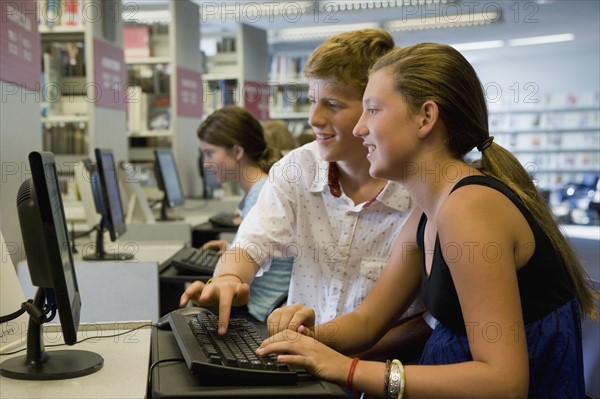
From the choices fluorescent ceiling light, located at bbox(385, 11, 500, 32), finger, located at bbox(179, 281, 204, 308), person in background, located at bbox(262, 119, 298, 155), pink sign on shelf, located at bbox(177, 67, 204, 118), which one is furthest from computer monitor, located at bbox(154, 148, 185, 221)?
fluorescent ceiling light, located at bbox(385, 11, 500, 32)

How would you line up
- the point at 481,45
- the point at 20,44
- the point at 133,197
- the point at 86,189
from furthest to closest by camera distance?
the point at 481,45 < the point at 133,197 < the point at 86,189 < the point at 20,44

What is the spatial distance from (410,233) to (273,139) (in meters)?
3.32

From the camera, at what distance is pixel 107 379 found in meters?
1.18

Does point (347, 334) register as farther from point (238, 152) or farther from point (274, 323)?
point (238, 152)

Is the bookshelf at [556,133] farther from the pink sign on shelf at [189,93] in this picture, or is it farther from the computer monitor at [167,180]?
the computer monitor at [167,180]

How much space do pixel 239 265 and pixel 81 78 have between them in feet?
10.3

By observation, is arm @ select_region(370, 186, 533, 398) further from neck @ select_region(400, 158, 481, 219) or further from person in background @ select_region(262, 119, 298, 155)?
person in background @ select_region(262, 119, 298, 155)

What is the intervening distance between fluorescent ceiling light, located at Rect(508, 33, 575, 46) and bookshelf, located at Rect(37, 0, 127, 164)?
24.1ft

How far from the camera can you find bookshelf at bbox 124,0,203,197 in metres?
5.46

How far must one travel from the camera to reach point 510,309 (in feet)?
3.53

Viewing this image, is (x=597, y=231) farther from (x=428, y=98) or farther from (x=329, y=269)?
(x=428, y=98)

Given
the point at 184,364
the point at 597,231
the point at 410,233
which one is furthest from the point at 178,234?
the point at 184,364

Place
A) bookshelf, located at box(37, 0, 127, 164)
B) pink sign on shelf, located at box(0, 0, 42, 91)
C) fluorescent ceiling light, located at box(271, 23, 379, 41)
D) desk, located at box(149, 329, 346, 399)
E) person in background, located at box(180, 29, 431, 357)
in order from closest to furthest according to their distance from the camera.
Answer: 1. desk, located at box(149, 329, 346, 399)
2. person in background, located at box(180, 29, 431, 357)
3. pink sign on shelf, located at box(0, 0, 42, 91)
4. bookshelf, located at box(37, 0, 127, 164)
5. fluorescent ceiling light, located at box(271, 23, 379, 41)

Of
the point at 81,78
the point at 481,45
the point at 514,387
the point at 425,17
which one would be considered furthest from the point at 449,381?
the point at 481,45
